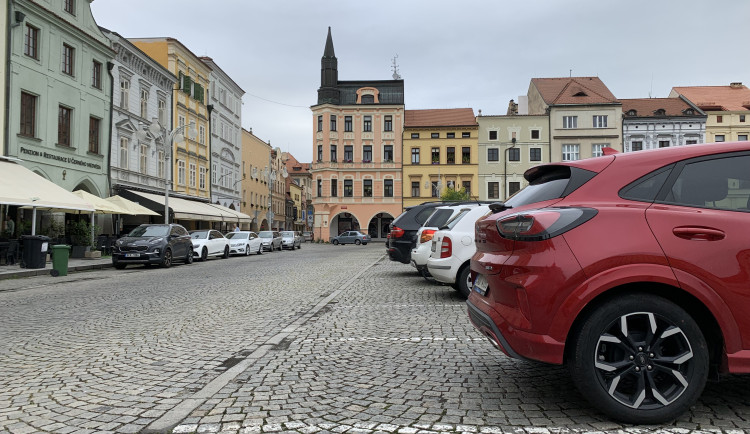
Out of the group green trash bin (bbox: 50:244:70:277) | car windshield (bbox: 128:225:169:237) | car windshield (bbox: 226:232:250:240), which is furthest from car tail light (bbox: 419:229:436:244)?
car windshield (bbox: 226:232:250:240)

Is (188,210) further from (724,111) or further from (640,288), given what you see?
(724,111)

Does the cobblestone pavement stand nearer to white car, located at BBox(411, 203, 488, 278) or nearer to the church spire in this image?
white car, located at BBox(411, 203, 488, 278)

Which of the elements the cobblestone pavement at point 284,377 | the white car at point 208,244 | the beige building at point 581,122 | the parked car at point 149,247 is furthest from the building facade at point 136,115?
the beige building at point 581,122

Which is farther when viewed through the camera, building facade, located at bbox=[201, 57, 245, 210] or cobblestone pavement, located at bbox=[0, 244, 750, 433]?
building facade, located at bbox=[201, 57, 245, 210]

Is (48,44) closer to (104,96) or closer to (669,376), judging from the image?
(104,96)

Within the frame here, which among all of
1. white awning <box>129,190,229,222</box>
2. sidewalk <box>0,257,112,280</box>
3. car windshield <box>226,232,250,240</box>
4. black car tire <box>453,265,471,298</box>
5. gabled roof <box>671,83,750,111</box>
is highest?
gabled roof <box>671,83,750,111</box>

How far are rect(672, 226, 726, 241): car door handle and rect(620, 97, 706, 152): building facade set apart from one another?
195 ft

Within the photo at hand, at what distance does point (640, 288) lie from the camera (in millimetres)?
3344

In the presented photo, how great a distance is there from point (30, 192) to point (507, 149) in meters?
49.2

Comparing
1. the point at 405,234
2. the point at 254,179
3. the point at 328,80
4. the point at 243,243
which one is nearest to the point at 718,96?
the point at 328,80

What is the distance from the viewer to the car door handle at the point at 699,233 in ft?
10.8

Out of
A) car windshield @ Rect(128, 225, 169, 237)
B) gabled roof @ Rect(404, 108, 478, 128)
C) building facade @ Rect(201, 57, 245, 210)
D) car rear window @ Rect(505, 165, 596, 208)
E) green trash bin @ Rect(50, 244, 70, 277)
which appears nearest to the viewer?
car rear window @ Rect(505, 165, 596, 208)

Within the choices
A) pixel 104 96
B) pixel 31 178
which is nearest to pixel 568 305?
pixel 31 178

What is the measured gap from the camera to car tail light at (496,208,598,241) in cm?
338
